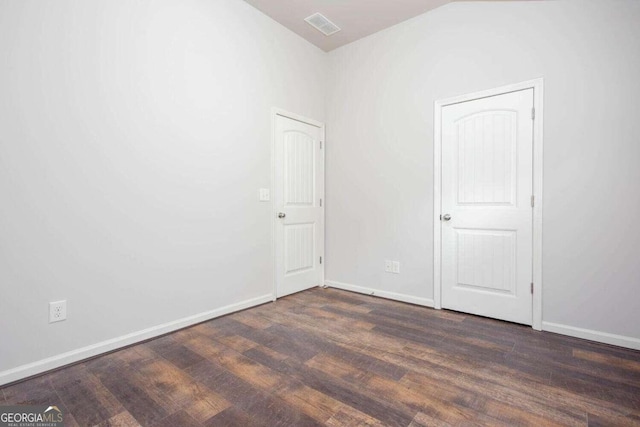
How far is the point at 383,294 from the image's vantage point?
3.54 metres

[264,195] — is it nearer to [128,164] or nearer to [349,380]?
[128,164]

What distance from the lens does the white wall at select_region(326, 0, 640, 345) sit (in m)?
2.31

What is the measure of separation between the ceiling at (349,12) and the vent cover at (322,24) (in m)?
0.04

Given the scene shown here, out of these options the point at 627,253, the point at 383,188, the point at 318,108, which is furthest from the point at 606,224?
the point at 318,108

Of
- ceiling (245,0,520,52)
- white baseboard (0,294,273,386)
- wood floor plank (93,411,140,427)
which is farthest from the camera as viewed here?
ceiling (245,0,520,52)

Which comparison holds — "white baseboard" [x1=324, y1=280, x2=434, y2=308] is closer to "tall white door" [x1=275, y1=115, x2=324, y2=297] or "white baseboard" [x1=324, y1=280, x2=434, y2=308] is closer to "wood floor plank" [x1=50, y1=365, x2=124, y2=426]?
"tall white door" [x1=275, y1=115, x2=324, y2=297]

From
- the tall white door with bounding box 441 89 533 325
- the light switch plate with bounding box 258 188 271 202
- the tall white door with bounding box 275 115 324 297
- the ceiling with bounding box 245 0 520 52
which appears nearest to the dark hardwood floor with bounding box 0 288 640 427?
the tall white door with bounding box 441 89 533 325

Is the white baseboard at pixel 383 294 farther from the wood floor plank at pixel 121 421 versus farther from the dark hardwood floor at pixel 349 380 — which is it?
the wood floor plank at pixel 121 421

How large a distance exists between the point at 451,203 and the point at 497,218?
1.39 feet

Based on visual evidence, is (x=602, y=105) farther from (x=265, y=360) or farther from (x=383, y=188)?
(x=265, y=360)

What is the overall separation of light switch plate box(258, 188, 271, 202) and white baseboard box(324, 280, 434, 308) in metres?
1.39

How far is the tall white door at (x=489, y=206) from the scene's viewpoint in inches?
106

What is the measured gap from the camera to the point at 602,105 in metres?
2.37

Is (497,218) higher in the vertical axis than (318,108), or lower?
lower
